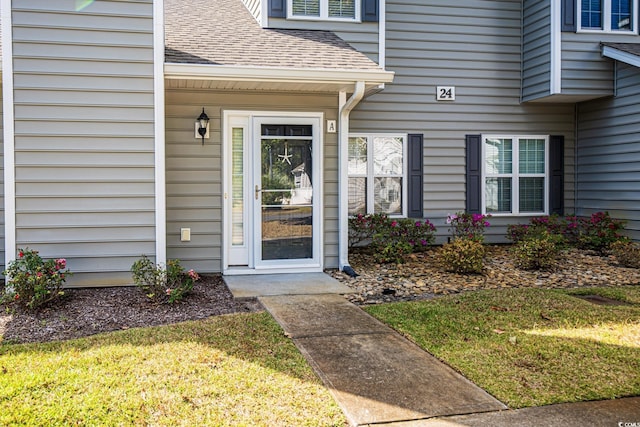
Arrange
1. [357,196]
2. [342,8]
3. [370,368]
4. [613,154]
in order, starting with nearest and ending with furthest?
[370,368] < [342,8] < [613,154] < [357,196]

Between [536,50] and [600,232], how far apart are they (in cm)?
315

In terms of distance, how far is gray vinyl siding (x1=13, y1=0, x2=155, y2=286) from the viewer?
5832 millimetres

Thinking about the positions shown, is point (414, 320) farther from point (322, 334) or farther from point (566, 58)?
point (566, 58)

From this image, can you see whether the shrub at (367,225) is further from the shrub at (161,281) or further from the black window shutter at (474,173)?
the shrub at (161,281)

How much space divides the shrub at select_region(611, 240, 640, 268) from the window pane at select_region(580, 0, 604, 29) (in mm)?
3596

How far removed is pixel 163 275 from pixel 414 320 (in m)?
2.76

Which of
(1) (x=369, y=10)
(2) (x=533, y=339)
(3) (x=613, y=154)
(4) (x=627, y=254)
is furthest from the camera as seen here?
(3) (x=613, y=154)

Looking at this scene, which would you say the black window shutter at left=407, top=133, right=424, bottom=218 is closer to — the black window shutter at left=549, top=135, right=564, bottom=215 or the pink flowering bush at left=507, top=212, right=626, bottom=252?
the pink flowering bush at left=507, top=212, right=626, bottom=252

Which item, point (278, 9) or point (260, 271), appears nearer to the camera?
point (260, 271)

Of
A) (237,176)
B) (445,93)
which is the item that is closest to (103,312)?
(237,176)

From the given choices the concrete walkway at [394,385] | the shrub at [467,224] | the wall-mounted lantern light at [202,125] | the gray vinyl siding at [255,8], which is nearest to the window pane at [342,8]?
the gray vinyl siding at [255,8]

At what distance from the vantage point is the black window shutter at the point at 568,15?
28.4 ft

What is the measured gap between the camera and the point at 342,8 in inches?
329

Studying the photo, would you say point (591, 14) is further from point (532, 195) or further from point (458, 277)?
point (458, 277)
